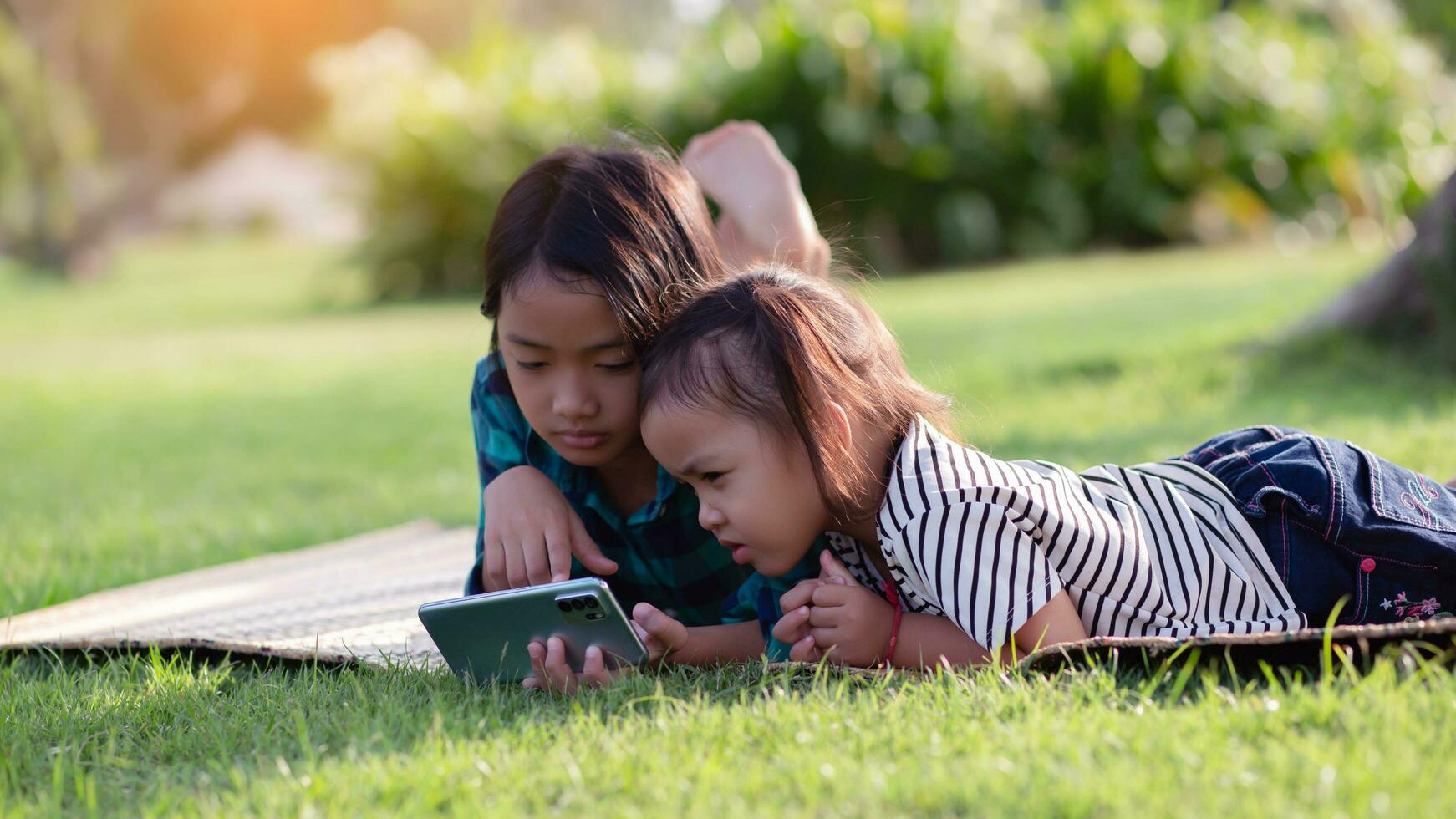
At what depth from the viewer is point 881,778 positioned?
6.01 ft

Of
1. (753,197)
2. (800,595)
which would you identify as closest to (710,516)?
(800,595)

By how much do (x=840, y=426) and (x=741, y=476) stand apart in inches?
8.1

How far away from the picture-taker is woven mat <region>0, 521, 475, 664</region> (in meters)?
2.85

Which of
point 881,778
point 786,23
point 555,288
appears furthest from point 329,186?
point 881,778

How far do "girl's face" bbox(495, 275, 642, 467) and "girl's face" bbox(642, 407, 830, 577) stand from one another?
0.19 m

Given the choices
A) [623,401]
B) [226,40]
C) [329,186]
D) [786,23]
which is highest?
[226,40]

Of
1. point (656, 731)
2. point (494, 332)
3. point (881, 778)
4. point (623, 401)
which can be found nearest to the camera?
point (881, 778)

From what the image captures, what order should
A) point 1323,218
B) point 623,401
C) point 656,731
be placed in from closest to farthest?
point 656,731, point 623,401, point 1323,218

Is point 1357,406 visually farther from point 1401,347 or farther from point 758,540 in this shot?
point 758,540

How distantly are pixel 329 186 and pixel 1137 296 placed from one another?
8.46m

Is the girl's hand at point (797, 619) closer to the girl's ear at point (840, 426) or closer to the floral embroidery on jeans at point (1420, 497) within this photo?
the girl's ear at point (840, 426)

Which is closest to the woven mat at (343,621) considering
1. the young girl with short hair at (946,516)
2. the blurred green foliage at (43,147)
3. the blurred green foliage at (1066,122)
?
the young girl with short hair at (946,516)

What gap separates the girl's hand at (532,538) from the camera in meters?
2.68

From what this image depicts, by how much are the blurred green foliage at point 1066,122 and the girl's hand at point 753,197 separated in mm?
6986
